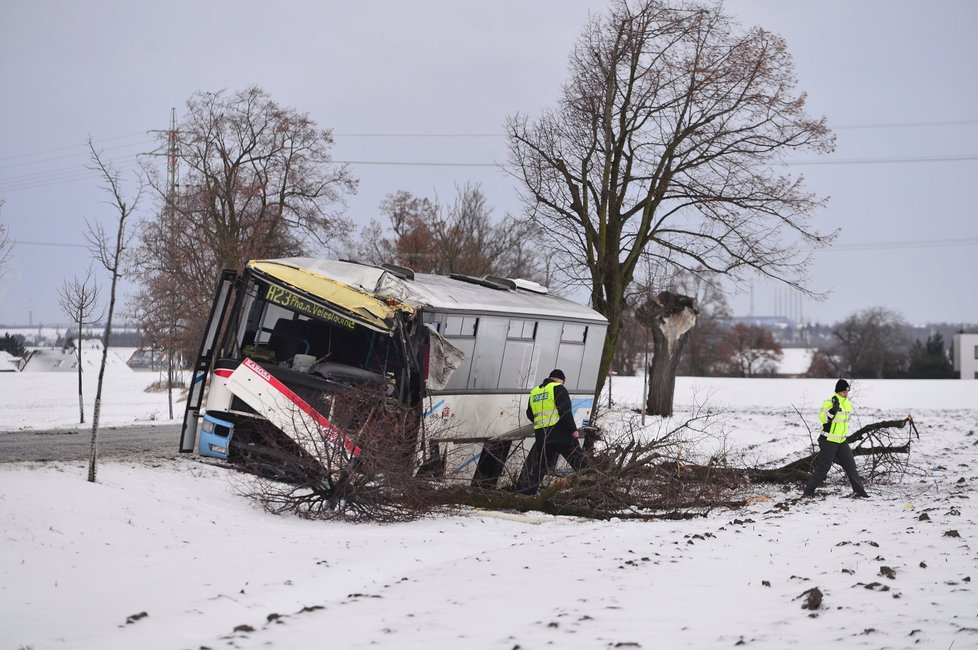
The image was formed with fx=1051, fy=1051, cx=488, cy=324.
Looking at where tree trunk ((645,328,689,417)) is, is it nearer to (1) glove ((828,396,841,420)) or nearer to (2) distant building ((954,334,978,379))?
(1) glove ((828,396,841,420))

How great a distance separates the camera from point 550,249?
2583cm

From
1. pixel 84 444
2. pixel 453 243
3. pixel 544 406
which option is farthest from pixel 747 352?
pixel 544 406

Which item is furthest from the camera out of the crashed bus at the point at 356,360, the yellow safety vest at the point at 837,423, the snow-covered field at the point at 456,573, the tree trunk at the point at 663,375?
the tree trunk at the point at 663,375

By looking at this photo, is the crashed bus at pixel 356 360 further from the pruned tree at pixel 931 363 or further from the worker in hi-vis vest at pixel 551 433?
the pruned tree at pixel 931 363

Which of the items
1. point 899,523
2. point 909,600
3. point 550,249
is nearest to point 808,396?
point 550,249

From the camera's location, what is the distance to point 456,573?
868 centimetres

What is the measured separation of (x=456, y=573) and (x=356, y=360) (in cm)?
509

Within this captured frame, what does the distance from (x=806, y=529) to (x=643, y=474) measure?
8.73 feet

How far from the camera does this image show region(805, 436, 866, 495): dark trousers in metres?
14.4

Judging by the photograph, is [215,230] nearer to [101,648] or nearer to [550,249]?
[550,249]

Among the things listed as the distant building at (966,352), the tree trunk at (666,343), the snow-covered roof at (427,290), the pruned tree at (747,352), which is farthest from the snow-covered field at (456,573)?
the pruned tree at (747,352)

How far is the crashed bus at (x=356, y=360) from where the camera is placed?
1260 centimetres

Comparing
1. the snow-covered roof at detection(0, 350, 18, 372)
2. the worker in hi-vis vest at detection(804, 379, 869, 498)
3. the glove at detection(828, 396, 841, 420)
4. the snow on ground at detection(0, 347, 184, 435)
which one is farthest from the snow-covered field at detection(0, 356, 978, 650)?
the snow-covered roof at detection(0, 350, 18, 372)

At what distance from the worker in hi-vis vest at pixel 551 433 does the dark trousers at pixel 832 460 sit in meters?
3.31
